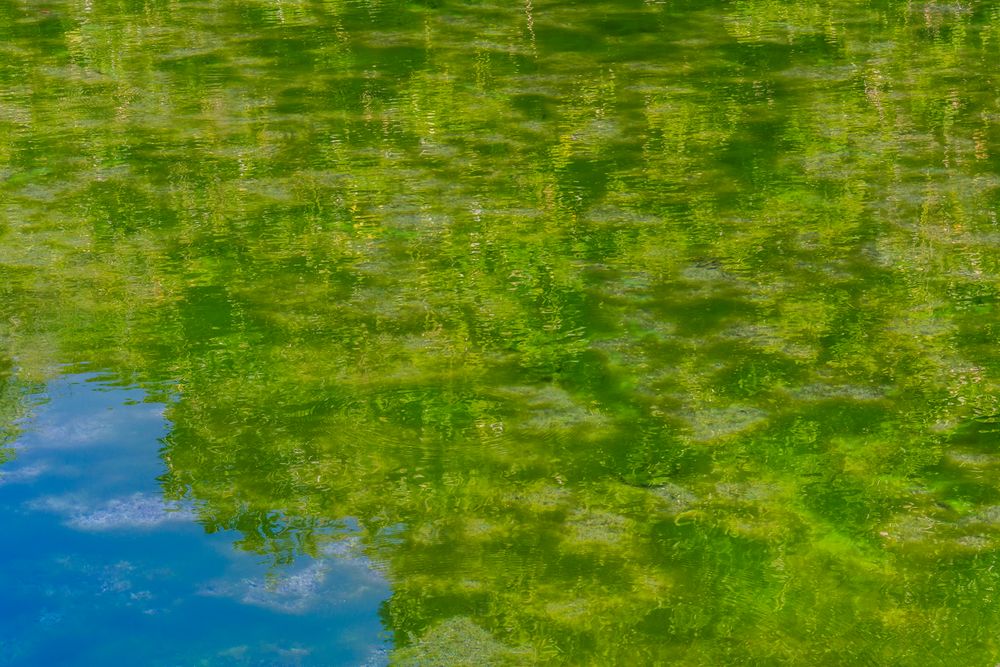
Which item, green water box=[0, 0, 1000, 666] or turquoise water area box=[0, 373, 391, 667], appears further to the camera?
green water box=[0, 0, 1000, 666]

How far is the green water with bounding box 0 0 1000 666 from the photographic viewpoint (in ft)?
9.30

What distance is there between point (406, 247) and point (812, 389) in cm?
151

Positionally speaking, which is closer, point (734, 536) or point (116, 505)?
point (734, 536)

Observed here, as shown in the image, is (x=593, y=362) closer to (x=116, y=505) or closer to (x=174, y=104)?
(x=116, y=505)

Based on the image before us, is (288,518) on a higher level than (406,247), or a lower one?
lower

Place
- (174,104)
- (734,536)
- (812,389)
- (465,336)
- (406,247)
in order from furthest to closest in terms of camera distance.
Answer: (174,104), (406,247), (465,336), (812,389), (734,536)

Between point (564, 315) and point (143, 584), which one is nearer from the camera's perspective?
point (143, 584)

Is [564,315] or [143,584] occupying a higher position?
[564,315]

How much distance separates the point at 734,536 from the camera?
295 cm

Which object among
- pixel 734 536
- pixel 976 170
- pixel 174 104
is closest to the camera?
pixel 734 536

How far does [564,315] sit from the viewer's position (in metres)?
3.99

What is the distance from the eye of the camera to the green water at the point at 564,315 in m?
2.83

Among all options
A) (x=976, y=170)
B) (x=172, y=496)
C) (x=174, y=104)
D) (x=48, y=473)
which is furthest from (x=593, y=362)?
(x=174, y=104)

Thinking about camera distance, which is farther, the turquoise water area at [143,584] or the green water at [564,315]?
the green water at [564,315]
